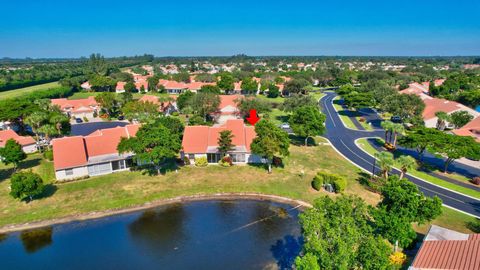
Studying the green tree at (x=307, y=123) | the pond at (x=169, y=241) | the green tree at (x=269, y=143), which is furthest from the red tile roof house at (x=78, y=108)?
the green tree at (x=269, y=143)

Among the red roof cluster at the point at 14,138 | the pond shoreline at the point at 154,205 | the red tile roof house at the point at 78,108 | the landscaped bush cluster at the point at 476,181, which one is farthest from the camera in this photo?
the red tile roof house at the point at 78,108

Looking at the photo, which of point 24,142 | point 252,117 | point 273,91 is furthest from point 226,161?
point 273,91

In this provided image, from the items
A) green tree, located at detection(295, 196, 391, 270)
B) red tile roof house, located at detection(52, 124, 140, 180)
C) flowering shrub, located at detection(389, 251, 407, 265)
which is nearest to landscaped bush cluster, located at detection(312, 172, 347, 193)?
flowering shrub, located at detection(389, 251, 407, 265)

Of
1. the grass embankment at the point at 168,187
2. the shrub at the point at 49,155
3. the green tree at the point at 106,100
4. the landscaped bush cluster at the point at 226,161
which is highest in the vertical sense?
the green tree at the point at 106,100

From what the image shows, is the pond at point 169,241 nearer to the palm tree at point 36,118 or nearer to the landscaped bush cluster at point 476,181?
the landscaped bush cluster at point 476,181

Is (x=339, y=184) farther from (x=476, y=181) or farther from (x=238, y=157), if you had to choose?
(x=476, y=181)

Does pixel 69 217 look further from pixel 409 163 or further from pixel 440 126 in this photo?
pixel 440 126

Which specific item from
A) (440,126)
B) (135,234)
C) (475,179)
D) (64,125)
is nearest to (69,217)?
(135,234)
